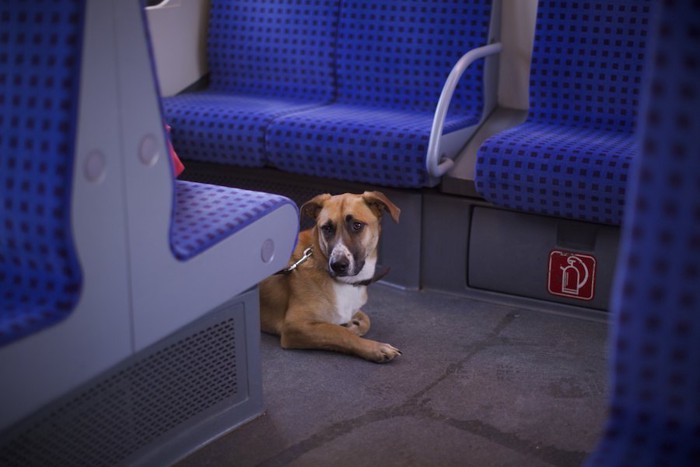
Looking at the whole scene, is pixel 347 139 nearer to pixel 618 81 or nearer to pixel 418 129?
pixel 418 129

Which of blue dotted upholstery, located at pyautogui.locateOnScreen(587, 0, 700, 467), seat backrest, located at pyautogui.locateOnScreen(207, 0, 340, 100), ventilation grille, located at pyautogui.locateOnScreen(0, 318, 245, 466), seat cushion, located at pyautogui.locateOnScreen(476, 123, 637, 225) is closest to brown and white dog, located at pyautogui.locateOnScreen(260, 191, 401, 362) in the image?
seat cushion, located at pyautogui.locateOnScreen(476, 123, 637, 225)

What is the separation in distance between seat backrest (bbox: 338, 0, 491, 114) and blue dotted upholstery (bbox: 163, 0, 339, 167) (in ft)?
0.37

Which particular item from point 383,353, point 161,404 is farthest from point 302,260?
point 161,404

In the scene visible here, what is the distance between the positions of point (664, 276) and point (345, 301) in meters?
2.10

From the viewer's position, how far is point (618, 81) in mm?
3887

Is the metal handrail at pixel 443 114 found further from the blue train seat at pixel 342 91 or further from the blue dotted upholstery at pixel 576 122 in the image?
the blue dotted upholstery at pixel 576 122

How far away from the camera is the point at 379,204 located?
3.49m

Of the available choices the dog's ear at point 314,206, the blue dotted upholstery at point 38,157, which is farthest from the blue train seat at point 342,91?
the blue dotted upholstery at point 38,157

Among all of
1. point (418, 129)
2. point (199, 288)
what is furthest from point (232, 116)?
point (199, 288)

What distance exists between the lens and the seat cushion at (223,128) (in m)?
4.07

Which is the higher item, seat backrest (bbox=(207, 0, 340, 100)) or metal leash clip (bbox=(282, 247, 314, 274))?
seat backrest (bbox=(207, 0, 340, 100))

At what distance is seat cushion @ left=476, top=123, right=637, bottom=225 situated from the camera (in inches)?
131

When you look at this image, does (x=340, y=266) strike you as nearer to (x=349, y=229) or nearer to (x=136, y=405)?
(x=349, y=229)

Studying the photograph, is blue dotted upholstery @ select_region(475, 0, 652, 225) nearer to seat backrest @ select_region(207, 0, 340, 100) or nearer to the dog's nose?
the dog's nose
